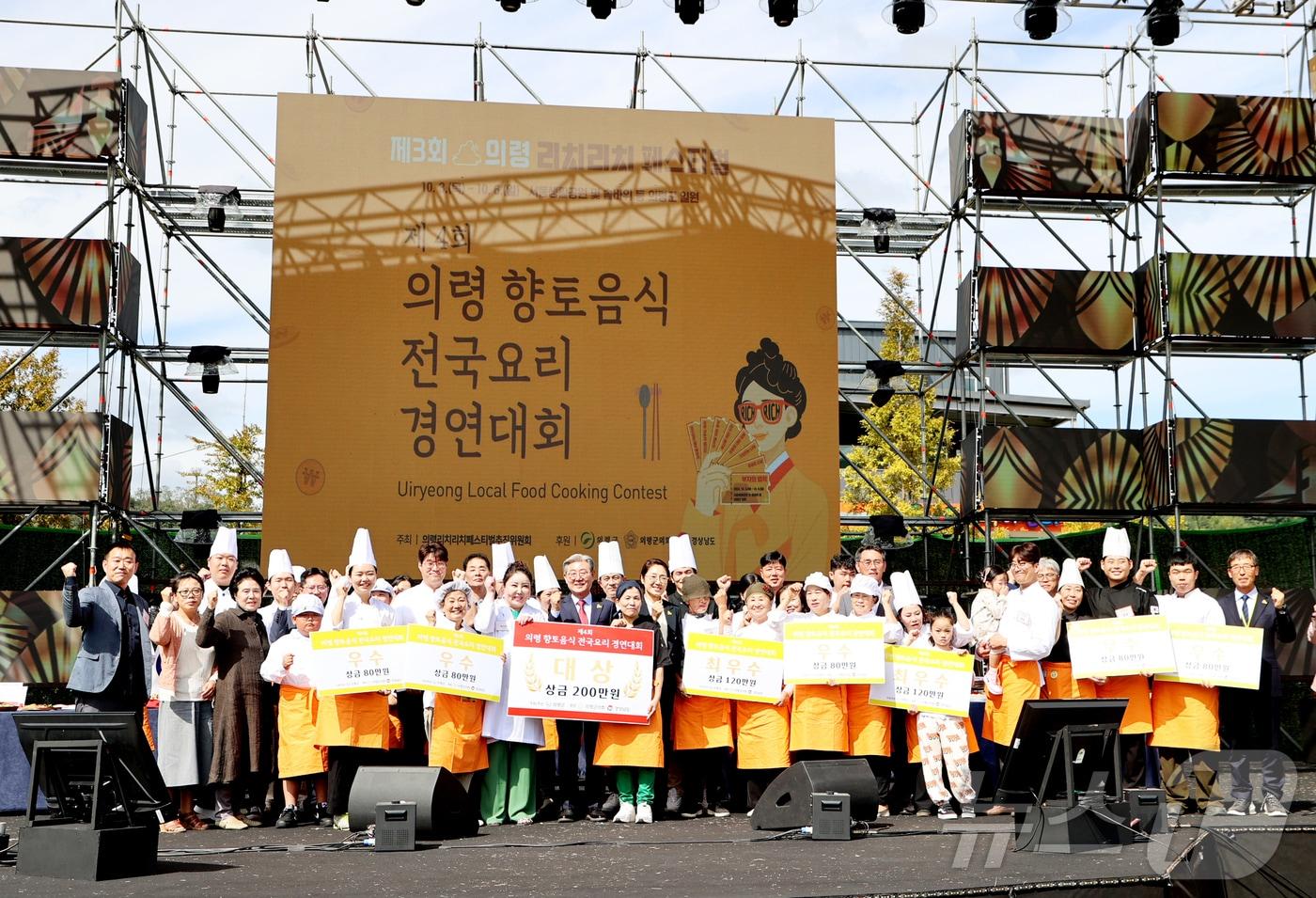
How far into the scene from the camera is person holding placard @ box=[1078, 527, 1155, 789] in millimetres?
7141

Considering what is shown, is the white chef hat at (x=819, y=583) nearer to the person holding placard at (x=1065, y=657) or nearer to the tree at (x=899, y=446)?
the person holding placard at (x=1065, y=657)

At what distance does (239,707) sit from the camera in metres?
6.89

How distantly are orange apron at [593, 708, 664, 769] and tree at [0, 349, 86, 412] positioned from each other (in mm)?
12046

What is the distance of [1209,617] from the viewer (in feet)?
23.8

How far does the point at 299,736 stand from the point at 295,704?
0.16 meters

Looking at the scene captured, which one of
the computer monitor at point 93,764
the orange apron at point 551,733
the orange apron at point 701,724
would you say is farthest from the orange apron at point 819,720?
the computer monitor at point 93,764

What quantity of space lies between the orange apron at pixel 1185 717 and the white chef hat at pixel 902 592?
1.31m

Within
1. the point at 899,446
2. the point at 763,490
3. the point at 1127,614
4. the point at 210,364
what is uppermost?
the point at 899,446

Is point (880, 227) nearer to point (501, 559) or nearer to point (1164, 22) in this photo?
point (1164, 22)

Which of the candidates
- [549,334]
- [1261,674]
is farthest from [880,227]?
[1261,674]

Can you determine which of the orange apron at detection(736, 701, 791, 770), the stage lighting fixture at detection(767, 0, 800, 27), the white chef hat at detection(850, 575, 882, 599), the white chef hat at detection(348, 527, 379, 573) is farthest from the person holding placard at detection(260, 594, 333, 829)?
the stage lighting fixture at detection(767, 0, 800, 27)

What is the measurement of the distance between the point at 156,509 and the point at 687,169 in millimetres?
5387

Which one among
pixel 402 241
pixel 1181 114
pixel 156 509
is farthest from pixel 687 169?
pixel 156 509

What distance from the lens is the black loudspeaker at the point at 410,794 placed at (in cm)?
589
